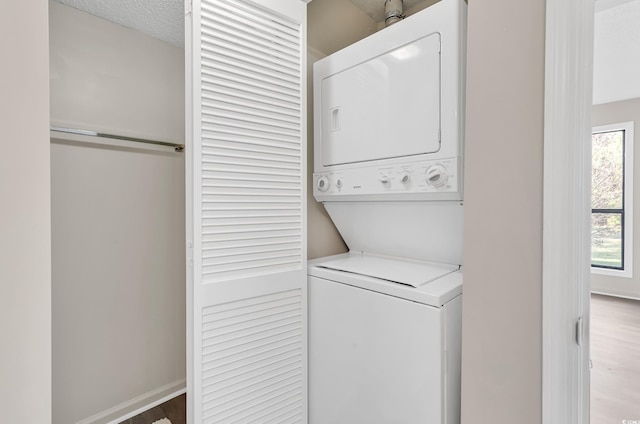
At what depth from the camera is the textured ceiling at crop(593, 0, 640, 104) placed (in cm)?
225

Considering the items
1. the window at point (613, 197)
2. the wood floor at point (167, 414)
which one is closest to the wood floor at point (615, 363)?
the window at point (613, 197)

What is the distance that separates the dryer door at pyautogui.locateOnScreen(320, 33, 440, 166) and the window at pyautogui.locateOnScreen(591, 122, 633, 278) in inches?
193

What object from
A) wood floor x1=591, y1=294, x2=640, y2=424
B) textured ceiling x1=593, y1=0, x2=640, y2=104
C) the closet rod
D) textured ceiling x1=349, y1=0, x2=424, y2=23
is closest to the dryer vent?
textured ceiling x1=349, y1=0, x2=424, y2=23

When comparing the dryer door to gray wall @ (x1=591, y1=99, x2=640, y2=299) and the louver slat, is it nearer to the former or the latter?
the louver slat

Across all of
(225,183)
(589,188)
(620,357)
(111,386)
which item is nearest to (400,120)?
(589,188)

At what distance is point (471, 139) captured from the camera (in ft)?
3.29

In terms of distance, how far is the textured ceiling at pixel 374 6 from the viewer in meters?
2.16

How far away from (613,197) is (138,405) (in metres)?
6.50

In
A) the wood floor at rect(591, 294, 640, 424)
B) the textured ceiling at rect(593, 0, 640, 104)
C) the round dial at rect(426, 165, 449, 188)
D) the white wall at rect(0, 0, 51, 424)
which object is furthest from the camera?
the textured ceiling at rect(593, 0, 640, 104)

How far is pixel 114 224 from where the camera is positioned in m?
2.03

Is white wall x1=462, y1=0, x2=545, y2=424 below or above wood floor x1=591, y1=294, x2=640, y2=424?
above

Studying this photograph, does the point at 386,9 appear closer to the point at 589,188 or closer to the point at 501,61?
the point at 501,61

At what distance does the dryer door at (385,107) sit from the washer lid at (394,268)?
1.98 ft

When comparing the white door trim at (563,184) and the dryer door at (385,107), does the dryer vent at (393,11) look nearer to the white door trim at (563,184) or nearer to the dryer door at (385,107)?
the dryer door at (385,107)
